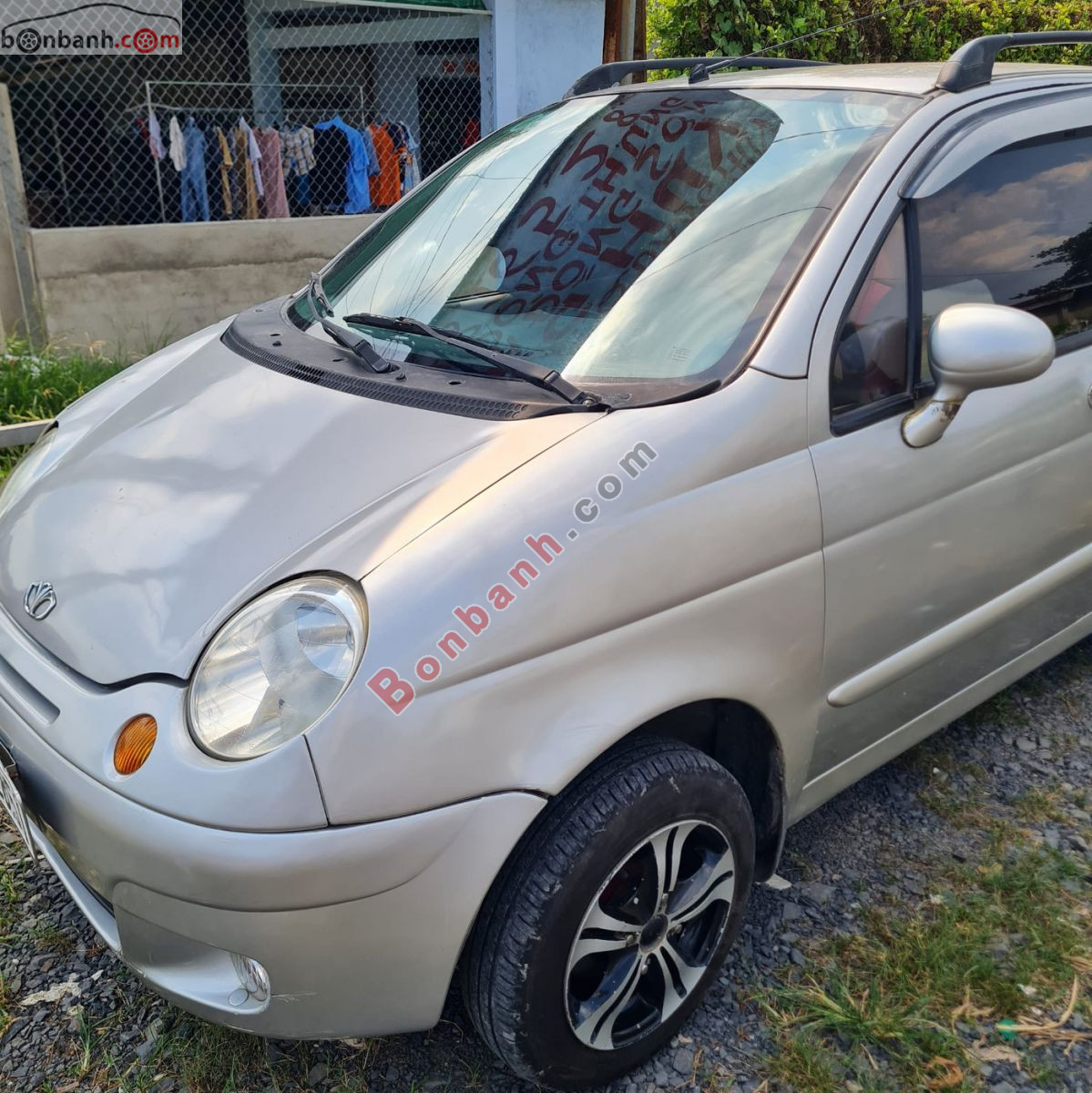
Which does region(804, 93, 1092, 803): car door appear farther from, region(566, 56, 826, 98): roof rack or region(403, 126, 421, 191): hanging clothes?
region(403, 126, 421, 191): hanging clothes

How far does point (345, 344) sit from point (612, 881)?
4.21 feet

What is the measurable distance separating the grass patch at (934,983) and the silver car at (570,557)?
0.24 metres

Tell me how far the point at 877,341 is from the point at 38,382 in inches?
167

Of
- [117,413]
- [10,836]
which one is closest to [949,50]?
Answer: [117,413]

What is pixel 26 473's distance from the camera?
2.44 meters

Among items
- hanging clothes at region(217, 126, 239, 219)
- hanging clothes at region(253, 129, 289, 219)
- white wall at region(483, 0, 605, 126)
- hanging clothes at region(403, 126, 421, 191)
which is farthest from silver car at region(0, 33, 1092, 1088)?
white wall at region(483, 0, 605, 126)

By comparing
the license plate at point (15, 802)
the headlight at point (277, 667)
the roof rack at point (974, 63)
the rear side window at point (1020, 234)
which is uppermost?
the roof rack at point (974, 63)

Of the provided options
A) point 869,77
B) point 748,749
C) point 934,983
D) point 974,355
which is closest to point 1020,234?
point 869,77

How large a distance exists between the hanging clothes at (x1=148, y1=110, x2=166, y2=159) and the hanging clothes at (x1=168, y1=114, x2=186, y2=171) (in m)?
0.08

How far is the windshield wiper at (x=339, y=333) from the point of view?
2.23m

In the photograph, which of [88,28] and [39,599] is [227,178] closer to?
[88,28]

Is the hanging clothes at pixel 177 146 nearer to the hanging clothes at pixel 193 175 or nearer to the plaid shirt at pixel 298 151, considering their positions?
the hanging clothes at pixel 193 175

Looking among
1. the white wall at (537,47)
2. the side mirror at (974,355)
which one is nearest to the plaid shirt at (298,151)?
the white wall at (537,47)

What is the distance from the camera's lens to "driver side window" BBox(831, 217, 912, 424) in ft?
6.82
